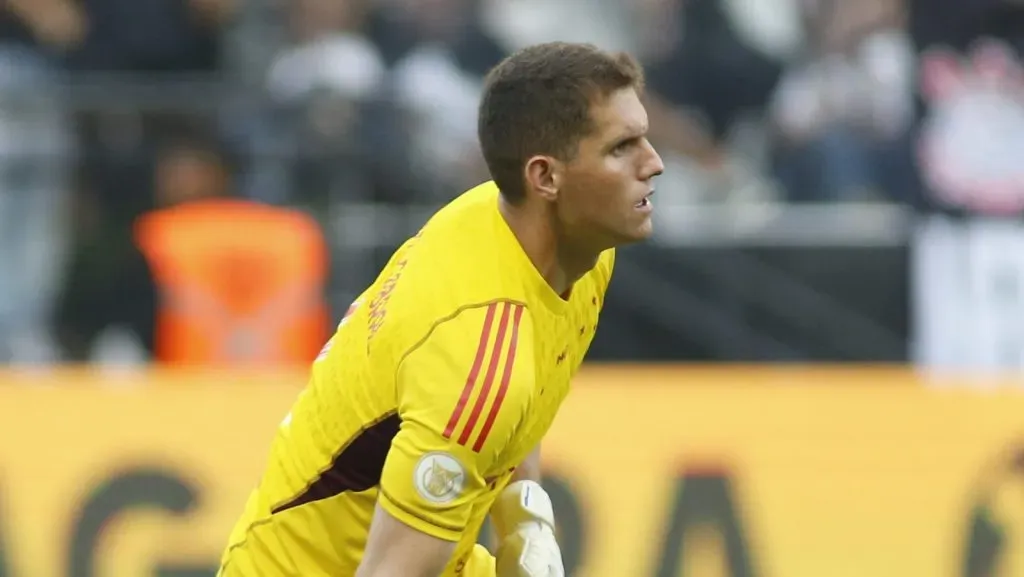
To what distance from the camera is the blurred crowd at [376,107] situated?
896 cm

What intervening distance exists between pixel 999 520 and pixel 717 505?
3.58 feet

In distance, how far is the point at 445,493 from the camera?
3.56 m

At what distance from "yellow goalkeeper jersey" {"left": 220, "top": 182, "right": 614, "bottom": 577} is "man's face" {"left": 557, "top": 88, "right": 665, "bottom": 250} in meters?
0.17

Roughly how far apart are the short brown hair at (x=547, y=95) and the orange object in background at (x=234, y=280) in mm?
5270

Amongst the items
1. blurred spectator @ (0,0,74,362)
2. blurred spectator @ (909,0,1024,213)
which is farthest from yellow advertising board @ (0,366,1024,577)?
blurred spectator @ (909,0,1024,213)

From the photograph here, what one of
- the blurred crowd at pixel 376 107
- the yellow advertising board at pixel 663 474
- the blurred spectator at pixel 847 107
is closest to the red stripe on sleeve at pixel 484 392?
the yellow advertising board at pixel 663 474

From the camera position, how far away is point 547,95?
3.65 meters

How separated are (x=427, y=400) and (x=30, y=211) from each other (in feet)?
19.2

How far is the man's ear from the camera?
3.70 metres

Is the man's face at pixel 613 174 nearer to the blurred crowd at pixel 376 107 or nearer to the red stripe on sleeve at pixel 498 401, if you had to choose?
the red stripe on sleeve at pixel 498 401

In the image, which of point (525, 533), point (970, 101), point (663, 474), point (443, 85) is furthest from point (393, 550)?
point (970, 101)

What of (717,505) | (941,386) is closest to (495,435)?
(717,505)

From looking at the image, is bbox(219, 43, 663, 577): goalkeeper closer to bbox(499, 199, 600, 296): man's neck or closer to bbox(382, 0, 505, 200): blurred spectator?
bbox(499, 199, 600, 296): man's neck

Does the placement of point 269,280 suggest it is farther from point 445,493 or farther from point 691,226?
point 445,493
